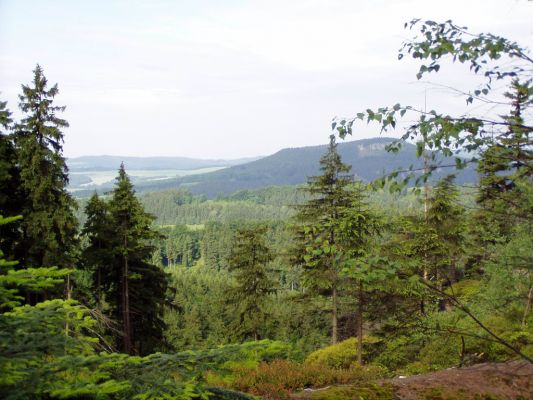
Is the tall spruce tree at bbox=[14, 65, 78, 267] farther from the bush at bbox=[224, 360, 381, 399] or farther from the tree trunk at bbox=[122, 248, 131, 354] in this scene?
the bush at bbox=[224, 360, 381, 399]

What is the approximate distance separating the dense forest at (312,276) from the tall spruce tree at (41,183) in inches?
2.4

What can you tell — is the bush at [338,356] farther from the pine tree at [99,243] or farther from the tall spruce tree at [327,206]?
the pine tree at [99,243]

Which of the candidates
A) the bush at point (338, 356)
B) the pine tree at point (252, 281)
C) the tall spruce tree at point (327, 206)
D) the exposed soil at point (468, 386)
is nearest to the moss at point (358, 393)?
the exposed soil at point (468, 386)

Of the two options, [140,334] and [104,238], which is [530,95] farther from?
[140,334]

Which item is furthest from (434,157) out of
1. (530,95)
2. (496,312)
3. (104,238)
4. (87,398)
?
(104,238)

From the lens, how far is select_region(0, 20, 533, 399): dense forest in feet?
10.4

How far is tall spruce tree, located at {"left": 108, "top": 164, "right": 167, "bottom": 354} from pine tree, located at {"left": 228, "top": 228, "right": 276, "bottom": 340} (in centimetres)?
462

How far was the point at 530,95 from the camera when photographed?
2.88 metres

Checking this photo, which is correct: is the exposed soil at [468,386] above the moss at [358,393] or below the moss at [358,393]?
below

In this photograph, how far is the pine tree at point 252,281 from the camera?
25.0 meters

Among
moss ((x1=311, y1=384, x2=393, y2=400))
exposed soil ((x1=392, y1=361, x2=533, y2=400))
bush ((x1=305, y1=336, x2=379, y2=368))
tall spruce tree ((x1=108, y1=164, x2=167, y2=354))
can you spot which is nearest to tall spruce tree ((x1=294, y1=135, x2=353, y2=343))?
bush ((x1=305, y1=336, x2=379, y2=368))

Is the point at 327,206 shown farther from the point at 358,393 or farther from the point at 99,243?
the point at 358,393

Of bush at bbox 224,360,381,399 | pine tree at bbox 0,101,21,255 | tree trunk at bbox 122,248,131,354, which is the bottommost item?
tree trunk at bbox 122,248,131,354

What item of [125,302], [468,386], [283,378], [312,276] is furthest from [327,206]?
[468,386]
